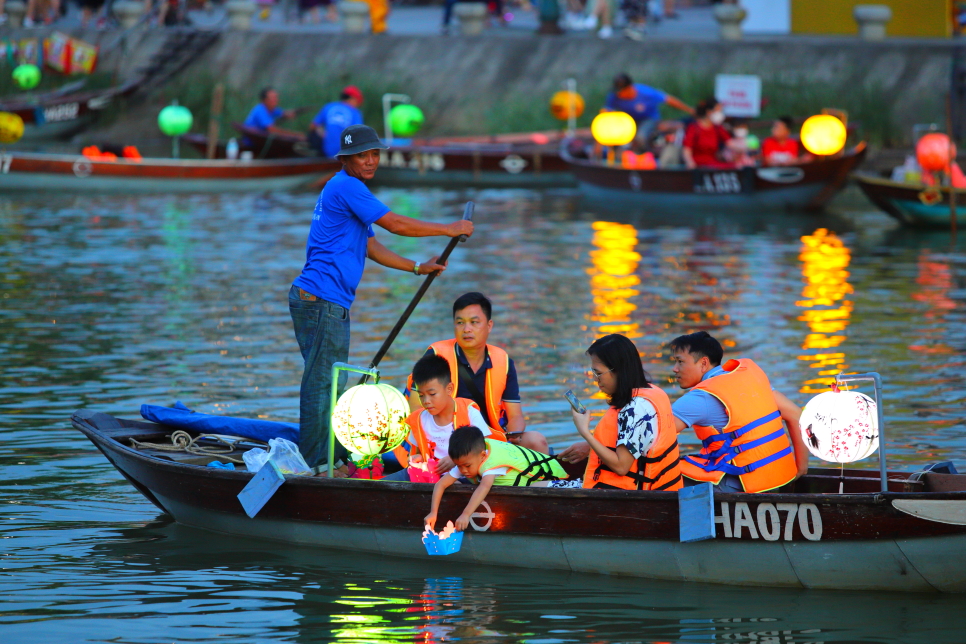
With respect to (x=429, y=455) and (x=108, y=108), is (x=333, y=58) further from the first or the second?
(x=429, y=455)

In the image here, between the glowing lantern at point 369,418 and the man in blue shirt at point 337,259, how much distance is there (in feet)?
1.90

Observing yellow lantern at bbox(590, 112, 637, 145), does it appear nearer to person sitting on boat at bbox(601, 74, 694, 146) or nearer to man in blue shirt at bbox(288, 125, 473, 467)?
person sitting on boat at bbox(601, 74, 694, 146)

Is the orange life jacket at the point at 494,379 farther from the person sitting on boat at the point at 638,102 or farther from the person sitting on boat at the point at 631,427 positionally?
the person sitting on boat at the point at 638,102

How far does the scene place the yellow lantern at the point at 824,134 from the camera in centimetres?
1709

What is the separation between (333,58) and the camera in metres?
27.7

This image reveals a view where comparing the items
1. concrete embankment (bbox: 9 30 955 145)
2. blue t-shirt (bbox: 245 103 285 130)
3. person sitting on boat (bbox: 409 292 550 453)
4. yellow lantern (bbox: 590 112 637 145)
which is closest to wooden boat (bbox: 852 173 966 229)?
yellow lantern (bbox: 590 112 637 145)

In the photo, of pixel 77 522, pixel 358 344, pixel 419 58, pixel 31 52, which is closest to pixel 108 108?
pixel 31 52

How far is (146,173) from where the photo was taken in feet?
69.7

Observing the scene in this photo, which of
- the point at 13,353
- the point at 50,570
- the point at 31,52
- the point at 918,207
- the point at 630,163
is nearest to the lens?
the point at 50,570

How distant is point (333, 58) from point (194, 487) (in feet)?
71.8

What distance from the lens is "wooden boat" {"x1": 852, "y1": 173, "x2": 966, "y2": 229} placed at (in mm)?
16797

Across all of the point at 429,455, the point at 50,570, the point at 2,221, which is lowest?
the point at 50,570

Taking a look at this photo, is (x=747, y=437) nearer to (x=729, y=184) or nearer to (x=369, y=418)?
(x=369, y=418)

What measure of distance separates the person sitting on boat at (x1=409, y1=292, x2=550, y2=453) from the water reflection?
312 centimetres
